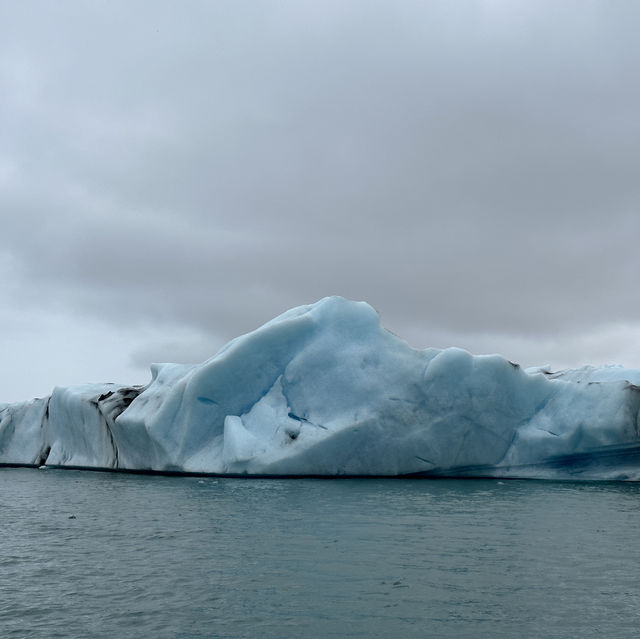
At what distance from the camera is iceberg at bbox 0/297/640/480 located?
1559cm

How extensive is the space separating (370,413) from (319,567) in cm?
930

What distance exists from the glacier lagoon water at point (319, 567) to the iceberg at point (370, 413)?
3.95 metres

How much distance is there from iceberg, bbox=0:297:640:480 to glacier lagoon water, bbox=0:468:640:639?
13.0 ft

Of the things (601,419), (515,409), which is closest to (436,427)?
(515,409)

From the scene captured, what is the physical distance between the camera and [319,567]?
248 inches

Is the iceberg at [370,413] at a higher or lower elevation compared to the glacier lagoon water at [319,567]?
higher

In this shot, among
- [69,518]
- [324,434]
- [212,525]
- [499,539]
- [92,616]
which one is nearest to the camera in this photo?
[92,616]

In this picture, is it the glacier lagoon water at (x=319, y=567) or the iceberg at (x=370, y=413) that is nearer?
the glacier lagoon water at (x=319, y=567)

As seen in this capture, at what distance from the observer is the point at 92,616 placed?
15.9 ft

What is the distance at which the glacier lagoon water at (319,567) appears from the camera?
471 cm

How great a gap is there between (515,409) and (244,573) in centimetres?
1143

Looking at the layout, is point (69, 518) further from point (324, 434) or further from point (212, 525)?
point (324, 434)

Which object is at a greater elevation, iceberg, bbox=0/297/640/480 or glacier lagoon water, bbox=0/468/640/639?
iceberg, bbox=0/297/640/480

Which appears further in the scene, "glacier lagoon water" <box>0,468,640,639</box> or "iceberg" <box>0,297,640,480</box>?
"iceberg" <box>0,297,640,480</box>
